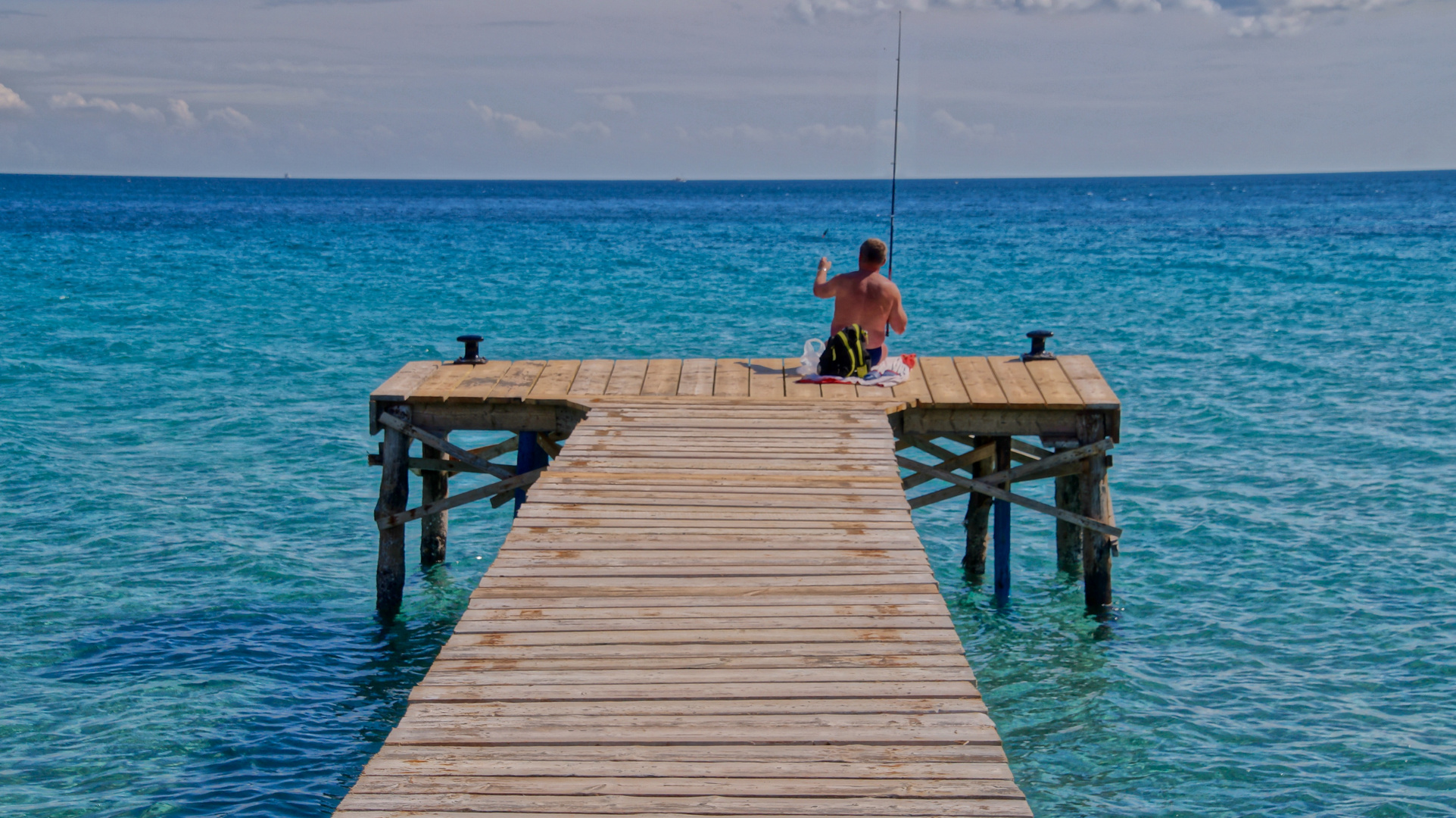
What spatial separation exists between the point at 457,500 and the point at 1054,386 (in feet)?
15.4

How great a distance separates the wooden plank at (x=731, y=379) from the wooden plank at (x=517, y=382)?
1456 mm

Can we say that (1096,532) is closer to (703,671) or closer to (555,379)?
(555,379)

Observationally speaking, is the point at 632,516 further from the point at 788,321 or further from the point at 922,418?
the point at 788,321

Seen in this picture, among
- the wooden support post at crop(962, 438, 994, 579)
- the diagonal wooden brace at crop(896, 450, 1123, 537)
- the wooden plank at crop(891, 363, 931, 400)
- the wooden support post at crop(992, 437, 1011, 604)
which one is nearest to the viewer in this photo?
the wooden plank at crop(891, 363, 931, 400)

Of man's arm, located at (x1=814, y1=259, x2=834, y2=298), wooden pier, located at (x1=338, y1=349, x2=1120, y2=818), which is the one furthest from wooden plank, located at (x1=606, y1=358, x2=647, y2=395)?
man's arm, located at (x1=814, y1=259, x2=834, y2=298)

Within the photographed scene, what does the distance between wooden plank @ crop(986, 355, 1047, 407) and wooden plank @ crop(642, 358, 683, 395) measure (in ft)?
8.43

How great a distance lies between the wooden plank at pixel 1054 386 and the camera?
8742 mm

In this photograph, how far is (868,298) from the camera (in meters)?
9.65

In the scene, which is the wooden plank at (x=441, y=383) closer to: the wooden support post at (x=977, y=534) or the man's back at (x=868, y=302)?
the man's back at (x=868, y=302)

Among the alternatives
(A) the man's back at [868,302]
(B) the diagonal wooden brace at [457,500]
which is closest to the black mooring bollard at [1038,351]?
(A) the man's back at [868,302]

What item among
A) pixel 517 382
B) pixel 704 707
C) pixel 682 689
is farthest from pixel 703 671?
pixel 517 382

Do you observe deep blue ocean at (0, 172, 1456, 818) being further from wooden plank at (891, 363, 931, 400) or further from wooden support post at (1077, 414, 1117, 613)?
wooden plank at (891, 363, 931, 400)

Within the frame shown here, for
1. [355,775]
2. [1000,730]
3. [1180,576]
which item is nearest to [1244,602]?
[1180,576]

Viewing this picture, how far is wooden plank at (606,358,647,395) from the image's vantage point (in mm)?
9586
